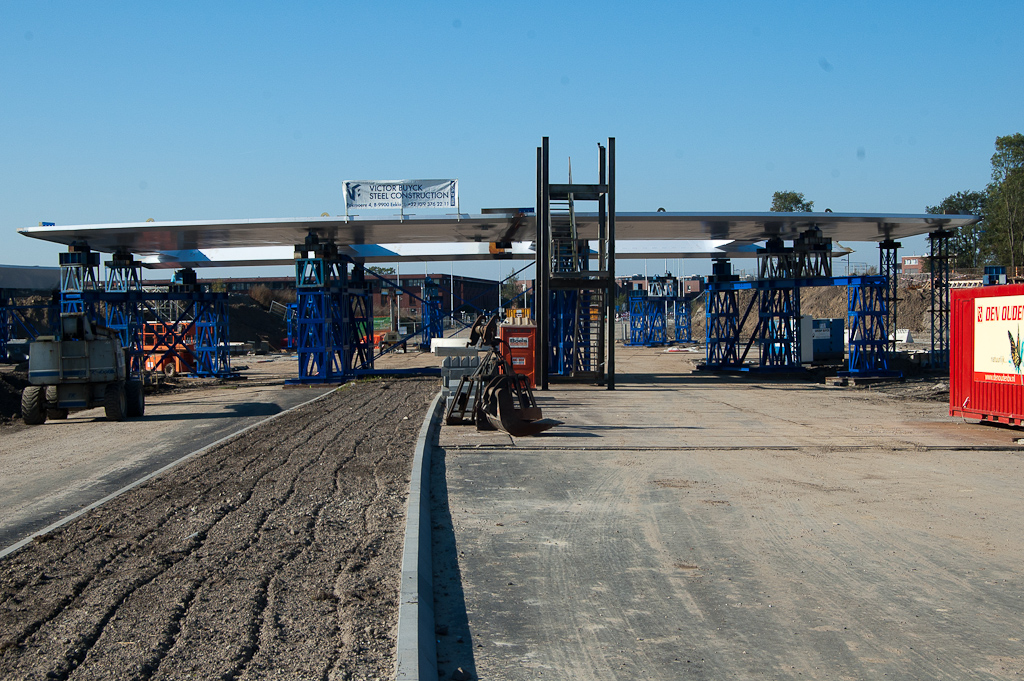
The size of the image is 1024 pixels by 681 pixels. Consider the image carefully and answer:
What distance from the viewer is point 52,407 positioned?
64.2 ft

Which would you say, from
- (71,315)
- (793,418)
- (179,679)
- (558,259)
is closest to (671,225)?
(558,259)

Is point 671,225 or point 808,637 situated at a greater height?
point 671,225

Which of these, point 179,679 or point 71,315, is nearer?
point 179,679

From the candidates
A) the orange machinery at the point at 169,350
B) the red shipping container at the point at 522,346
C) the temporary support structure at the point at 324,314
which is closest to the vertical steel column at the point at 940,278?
the red shipping container at the point at 522,346

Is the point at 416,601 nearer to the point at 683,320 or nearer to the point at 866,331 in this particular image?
the point at 866,331

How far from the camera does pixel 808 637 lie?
5.45 metres

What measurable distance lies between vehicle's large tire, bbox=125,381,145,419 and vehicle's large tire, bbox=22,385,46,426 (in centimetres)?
183

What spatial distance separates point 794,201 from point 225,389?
10904cm

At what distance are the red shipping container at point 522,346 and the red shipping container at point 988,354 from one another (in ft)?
40.4

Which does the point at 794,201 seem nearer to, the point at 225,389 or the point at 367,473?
the point at 225,389

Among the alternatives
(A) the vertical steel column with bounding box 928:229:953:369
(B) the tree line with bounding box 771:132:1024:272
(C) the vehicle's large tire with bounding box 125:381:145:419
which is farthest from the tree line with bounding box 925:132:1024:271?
(C) the vehicle's large tire with bounding box 125:381:145:419

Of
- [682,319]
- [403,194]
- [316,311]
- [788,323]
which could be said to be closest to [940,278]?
[788,323]

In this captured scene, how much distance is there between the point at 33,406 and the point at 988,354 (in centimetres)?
2091

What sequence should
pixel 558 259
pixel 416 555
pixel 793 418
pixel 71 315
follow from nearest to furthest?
pixel 416 555 → pixel 793 418 → pixel 71 315 → pixel 558 259
